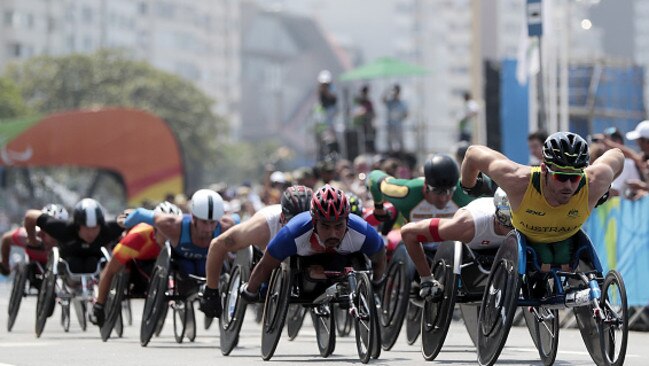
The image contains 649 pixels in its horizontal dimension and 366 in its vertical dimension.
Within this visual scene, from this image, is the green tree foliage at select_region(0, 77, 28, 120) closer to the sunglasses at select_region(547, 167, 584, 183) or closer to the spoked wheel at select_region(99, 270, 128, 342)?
the spoked wheel at select_region(99, 270, 128, 342)

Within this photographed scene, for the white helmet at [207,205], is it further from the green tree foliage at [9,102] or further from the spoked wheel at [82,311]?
the green tree foliage at [9,102]

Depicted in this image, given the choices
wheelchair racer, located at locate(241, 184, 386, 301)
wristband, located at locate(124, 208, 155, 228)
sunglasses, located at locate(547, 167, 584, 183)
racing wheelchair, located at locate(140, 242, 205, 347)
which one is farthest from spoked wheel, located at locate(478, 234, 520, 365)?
wristband, located at locate(124, 208, 155, 228)

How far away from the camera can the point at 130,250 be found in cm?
1716

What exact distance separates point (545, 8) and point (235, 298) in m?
8.42

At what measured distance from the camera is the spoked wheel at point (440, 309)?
13.1m

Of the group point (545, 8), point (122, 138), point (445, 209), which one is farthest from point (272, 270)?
point (122, 138)

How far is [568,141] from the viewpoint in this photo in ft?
36.3

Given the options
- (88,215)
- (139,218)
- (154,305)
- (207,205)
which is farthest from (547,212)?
(88,215)

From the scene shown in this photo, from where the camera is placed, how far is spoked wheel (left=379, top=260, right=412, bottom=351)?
14938 mm

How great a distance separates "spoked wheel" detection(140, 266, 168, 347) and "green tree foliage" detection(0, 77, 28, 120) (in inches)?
3421

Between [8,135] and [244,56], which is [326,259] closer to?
[8,135]

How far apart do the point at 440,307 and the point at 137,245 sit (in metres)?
4.75

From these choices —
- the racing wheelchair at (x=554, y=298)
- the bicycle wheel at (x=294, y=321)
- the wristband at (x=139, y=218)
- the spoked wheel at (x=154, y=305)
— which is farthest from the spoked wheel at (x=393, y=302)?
the racing wheelchair at (x=554, y=298)

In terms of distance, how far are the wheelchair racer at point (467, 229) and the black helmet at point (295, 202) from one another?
0.93m
